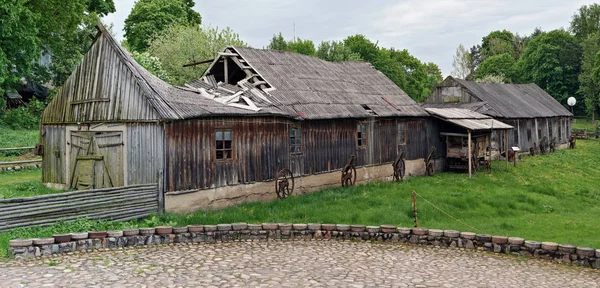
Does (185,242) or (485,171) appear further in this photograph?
(485,171)

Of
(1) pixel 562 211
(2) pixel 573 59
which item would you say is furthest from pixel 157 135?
(2) pixel 573 59

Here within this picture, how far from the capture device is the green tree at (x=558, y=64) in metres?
65.3

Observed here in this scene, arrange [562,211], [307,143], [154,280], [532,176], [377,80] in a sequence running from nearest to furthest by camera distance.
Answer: [154,280], [562,211], [307,143], [532,176], [377,80]

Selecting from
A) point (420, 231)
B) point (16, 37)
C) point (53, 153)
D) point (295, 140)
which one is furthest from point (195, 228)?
point (16, 37)

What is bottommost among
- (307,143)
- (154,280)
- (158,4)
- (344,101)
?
(154,280)

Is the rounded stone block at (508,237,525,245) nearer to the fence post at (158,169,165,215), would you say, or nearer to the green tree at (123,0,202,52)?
the fence post at (158,169,165,215)

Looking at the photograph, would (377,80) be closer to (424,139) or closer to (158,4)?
(424,139)

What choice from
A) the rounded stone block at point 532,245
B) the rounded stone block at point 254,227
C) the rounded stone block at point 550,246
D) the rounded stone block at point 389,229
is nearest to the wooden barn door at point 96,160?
the rounded stone block at point 254,227

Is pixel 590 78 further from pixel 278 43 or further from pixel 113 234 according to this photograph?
pixel 113 234

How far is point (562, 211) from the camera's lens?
1820cm

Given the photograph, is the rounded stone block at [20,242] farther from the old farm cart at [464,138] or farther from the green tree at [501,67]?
the green tree at [501,67]

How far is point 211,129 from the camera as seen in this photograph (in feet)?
55.6

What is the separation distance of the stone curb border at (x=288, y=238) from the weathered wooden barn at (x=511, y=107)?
2322 cm

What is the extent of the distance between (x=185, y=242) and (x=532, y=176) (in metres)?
19.8
